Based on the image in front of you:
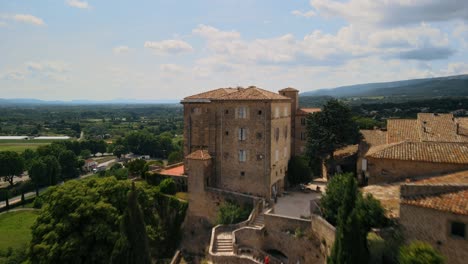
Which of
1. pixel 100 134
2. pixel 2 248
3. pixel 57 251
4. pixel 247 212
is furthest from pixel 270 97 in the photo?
pixel 100 134

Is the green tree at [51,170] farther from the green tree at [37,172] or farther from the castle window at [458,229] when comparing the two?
the castle window at [458,229]

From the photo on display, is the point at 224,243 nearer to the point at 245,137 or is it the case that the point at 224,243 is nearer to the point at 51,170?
the point at 245,137

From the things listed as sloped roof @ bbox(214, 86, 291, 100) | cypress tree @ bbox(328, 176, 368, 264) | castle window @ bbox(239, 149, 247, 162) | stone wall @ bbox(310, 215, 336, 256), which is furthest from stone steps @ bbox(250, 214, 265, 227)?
sloped roof @ bbox(214, 86, 291, 100)

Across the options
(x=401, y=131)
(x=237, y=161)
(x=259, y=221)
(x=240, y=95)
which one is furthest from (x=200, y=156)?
(x=401, y=131)

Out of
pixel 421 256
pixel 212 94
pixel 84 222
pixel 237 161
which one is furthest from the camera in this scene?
pixel 212 94

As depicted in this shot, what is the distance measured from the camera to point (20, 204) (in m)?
65.4

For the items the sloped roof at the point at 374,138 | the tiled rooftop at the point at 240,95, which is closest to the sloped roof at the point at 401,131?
the sloped roof at the point at 374,138

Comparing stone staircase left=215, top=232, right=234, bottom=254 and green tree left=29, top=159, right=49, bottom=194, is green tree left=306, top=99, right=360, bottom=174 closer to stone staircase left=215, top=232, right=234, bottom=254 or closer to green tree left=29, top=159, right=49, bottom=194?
stone staircase left=215, top=232, right=234, bottom=254

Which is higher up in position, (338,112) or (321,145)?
(338,112)

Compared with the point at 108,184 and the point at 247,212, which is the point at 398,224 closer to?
the point at 247,212

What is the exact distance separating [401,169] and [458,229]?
7754 millimetres

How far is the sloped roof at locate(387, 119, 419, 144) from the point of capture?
111 ft

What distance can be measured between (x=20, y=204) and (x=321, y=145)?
57.8m

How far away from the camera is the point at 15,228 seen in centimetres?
5338
